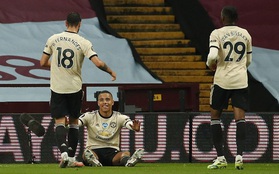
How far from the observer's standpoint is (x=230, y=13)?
15438 millimetres

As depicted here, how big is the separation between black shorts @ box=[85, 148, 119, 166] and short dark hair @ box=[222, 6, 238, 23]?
101 inches

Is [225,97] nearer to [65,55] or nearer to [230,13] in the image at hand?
[230,13]

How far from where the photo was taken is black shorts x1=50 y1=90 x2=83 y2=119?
51.5 ft

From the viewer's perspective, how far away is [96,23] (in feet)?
80.7

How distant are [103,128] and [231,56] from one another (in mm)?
2240

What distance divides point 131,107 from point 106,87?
163 centimetres

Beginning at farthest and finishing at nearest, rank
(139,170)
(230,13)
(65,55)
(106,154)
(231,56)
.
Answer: (106,154) → (65,55) → (231,56) → (230,13) → (139,170)

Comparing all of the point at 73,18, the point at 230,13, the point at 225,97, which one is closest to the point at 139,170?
the point at 225,97

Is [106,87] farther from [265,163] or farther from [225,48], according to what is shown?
[225,48]

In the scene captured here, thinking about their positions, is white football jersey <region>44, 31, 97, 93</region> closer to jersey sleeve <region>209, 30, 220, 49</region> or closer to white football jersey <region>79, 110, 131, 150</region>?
white football jersey <region>79, 110, 131, 150</region>

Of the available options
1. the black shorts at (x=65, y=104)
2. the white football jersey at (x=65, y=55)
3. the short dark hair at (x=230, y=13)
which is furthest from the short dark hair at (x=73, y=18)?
the short dark hair at (x=230, y=13)

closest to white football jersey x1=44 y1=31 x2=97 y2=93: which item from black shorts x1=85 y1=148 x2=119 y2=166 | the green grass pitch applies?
the green grass pitch

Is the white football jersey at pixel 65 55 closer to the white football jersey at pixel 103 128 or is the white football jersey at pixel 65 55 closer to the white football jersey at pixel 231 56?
the white football jersey at pixel 103 128

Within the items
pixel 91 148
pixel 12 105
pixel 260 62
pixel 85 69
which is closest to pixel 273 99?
pixel 260 62
